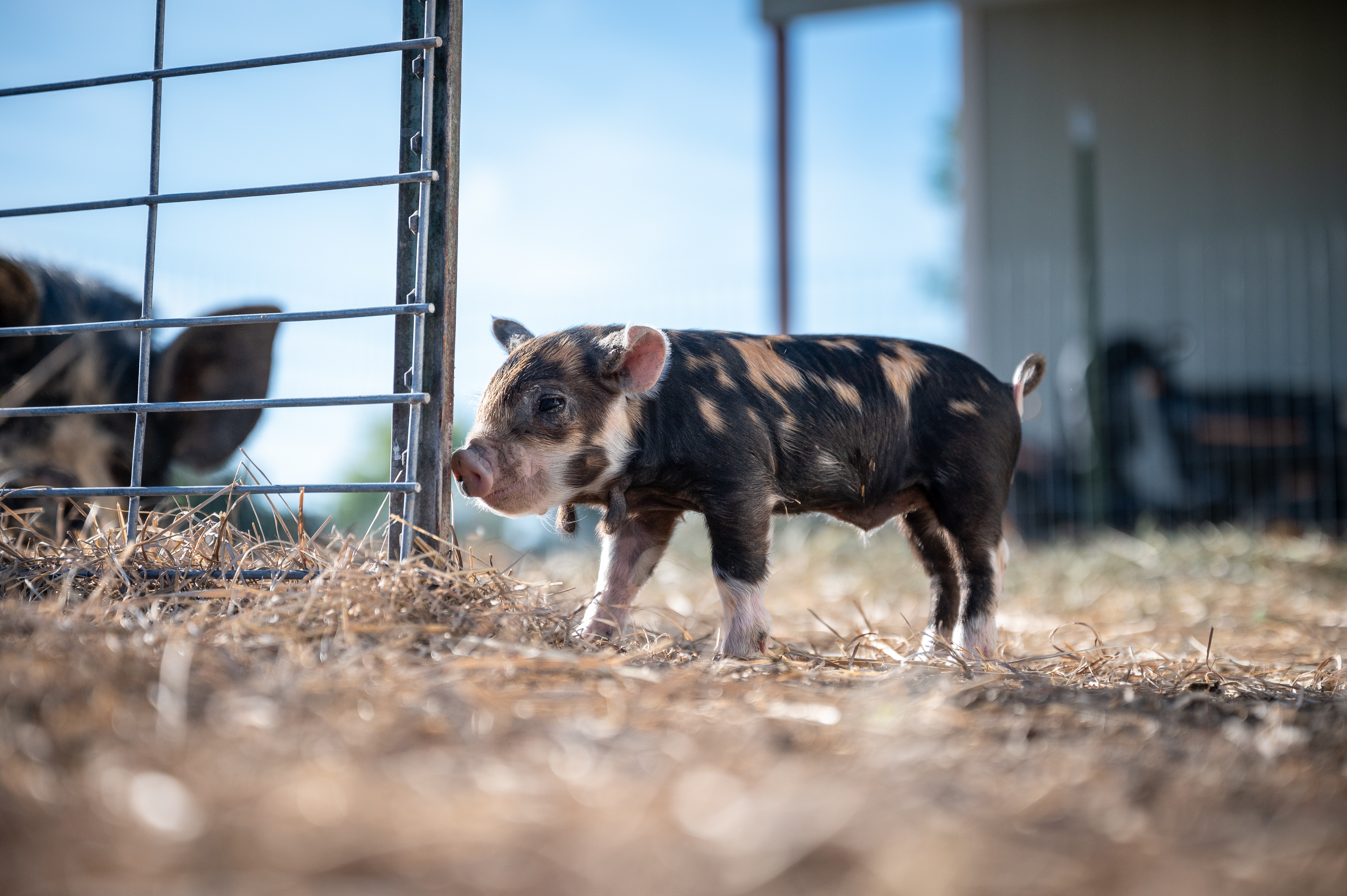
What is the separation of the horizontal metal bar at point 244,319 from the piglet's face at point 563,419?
0.98 feet

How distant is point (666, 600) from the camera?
4.88 m

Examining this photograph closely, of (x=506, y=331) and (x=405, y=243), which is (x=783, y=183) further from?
(x=405, y=243)

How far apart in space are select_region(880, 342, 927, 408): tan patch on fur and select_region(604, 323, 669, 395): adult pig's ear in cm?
74

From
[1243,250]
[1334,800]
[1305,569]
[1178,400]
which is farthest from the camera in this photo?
[1243,250]

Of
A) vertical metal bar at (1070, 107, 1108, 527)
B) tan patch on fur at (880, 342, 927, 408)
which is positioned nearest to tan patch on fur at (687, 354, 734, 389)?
tan patch on fur at (880, 342, 927, 408)

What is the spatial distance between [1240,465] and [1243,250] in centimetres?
347

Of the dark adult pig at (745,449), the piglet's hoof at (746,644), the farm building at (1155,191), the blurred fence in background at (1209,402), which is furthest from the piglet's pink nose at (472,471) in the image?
the farm building at (1155,191)

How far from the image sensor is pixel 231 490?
231 centimetres

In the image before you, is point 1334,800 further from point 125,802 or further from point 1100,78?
point 1100,78

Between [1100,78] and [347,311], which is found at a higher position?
[1100,78]

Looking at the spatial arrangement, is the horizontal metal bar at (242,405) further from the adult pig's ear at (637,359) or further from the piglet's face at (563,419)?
the adult pig's ear at (637,359)

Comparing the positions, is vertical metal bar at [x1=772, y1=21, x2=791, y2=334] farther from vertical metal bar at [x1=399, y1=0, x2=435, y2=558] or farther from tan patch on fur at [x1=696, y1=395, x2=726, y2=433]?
vertical metal bar at [x1=399, y1=0, x2=435, y2=558]

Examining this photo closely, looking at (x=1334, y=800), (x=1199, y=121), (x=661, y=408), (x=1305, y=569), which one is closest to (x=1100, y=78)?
(x=1199, y=121)

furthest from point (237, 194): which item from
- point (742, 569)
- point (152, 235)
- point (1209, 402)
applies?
point (1209, 402)
